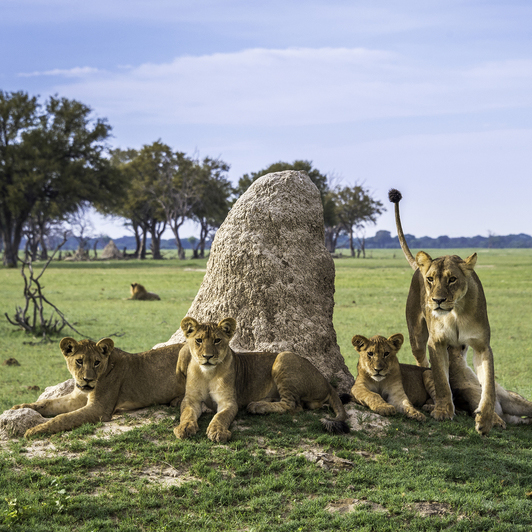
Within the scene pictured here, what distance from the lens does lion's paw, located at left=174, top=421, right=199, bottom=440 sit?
559 cm

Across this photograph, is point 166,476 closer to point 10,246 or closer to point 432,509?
point 432,509

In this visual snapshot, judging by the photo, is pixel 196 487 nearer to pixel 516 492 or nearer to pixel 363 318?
pixel 516 492

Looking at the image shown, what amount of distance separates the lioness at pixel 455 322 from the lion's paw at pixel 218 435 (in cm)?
233

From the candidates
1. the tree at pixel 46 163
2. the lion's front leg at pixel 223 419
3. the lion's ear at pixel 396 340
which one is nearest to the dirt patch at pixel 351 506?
the lion's front leg at pixel 223 419

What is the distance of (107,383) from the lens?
247 inches

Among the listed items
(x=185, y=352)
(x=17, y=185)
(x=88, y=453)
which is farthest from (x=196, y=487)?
(x=17, y=185)

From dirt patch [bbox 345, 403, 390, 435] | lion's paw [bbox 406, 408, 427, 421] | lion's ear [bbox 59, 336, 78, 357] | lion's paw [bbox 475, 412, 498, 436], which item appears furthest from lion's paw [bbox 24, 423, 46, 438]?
lion's paw [bbox 475, 412, 498, 436]

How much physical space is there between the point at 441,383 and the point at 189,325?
2.82 m

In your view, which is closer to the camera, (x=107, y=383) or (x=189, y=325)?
(x=189, y=325)

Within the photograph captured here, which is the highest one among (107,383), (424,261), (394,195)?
(394,195)

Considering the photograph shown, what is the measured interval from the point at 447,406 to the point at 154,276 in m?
31.2

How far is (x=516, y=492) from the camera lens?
5.00 meters

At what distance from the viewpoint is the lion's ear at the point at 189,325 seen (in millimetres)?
6020

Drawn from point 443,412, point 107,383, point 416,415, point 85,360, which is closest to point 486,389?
point 443,412
